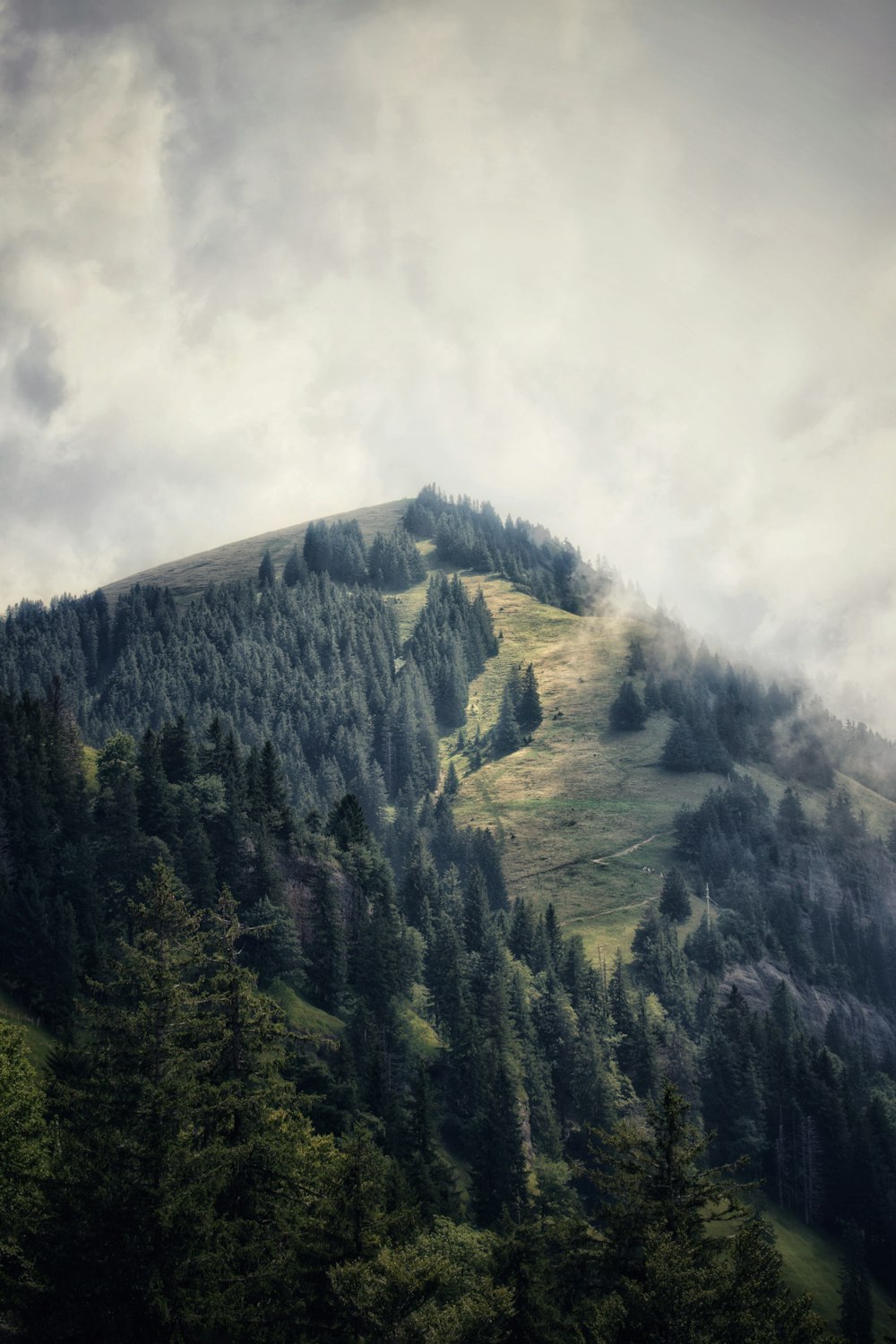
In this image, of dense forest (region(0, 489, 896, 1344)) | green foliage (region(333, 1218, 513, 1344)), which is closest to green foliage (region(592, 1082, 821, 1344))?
dense forest (region(0, 489, 896, 1344))

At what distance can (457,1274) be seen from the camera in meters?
43.3

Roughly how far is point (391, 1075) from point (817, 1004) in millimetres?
104542

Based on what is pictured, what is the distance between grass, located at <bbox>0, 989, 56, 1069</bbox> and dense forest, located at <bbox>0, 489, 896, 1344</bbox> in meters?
1.00

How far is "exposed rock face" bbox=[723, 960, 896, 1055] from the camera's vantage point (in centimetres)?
14788

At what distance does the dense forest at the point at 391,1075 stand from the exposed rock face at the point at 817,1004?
3.78ft

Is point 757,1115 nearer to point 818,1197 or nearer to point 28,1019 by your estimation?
point 818,1197

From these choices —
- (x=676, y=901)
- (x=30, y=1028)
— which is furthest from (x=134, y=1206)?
(x=676, y=901)

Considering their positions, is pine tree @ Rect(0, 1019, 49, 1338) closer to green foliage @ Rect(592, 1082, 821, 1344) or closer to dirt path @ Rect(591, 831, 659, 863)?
green foliage @ Rect(592, 1082, 821, 1344)

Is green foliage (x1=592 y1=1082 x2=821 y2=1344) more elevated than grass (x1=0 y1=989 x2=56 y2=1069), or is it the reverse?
grass (x1=0 y1=989 x2=56 y2=1069)

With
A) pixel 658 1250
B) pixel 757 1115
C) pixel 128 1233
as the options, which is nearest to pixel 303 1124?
pixel 128 1233

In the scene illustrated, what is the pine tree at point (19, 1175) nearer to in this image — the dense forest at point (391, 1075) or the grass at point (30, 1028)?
the dense forest at point (391, 1075)

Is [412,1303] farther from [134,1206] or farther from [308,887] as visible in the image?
[308,887]

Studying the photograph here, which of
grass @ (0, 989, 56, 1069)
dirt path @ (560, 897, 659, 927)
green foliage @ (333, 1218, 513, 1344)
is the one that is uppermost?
grass @ (0, 989, 56, 1069)

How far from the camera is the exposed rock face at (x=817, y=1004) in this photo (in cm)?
14788
